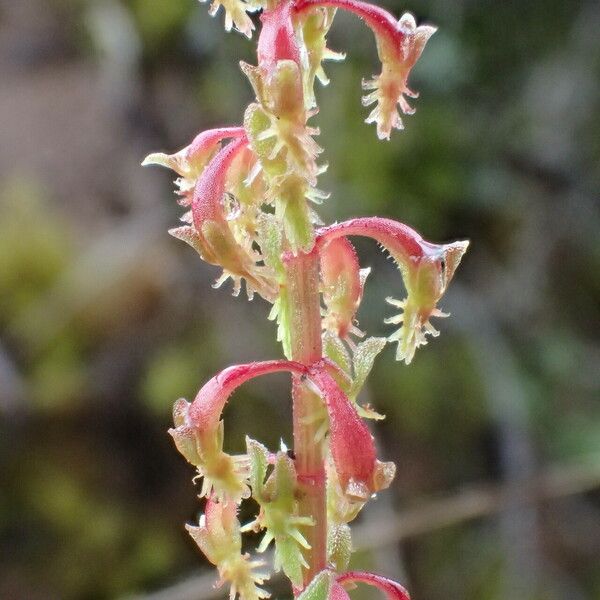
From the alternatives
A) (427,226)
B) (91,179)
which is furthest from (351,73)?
(91,179)

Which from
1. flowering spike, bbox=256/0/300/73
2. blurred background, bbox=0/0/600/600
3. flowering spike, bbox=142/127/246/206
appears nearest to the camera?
flowering spike, bbox=256/0/300/73

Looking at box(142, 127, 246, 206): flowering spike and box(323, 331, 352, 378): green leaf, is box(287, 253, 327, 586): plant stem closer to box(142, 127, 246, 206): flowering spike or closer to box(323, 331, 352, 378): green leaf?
box(323, 331, 352, 378): green leaf

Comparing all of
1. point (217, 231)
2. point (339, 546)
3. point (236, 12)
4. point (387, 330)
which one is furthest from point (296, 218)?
point (387, 330)

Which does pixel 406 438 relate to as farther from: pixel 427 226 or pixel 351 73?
pixel 351 73

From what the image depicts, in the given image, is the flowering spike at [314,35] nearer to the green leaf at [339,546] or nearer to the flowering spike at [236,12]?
the flowering spike at [236,12]

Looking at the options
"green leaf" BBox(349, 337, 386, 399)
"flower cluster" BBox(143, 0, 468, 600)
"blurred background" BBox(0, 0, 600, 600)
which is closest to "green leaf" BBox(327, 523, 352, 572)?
"flower cluster" BBox(143, 0, 468, 600)

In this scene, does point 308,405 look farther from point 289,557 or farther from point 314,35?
point 314,35

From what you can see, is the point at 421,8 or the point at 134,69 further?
the point at 134,69

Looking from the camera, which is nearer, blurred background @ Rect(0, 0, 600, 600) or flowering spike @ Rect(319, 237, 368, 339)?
flowering spike @ Rect(319, 237, 368, 339)
